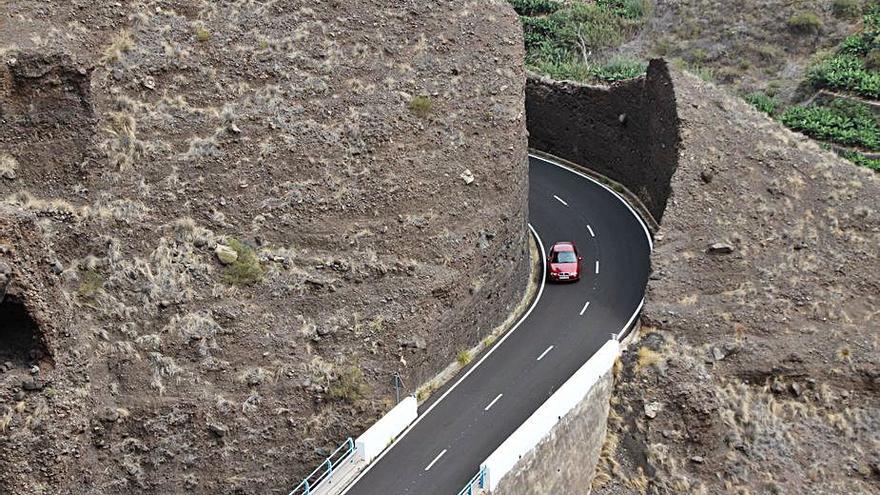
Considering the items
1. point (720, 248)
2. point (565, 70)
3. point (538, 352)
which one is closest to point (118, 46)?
point (538, 352)

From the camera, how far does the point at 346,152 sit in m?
27.6

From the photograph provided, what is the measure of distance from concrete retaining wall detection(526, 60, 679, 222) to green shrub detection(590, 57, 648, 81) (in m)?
4.58

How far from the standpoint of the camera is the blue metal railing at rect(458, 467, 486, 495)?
22.5 m

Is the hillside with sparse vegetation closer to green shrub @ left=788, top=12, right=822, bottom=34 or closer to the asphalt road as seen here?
green shrub @ left=788, top=12, right=822, bottom=34

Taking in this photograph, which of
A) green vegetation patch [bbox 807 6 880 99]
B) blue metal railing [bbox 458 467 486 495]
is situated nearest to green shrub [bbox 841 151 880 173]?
green vegetation patch [bbox 807 6 880 99]

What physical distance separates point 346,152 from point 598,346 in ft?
32.7

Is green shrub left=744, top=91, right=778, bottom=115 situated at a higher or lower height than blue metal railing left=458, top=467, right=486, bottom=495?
higher

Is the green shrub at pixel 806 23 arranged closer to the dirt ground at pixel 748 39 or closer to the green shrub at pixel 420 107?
the dirt ground at pixel 748 39

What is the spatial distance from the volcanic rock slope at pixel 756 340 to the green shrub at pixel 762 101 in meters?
9.37

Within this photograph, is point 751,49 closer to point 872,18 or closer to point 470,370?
point 872,18

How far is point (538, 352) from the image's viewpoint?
1114 inches

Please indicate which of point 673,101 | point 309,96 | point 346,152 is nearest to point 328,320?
point 346,152

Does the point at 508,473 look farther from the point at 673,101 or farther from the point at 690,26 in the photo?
the point at 690,26

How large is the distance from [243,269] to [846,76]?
31.6 m
